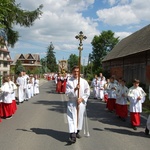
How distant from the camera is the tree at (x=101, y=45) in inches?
2562

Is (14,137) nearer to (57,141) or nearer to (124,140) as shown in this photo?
(57,141)

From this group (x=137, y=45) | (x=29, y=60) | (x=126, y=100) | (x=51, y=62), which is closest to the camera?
(x=126, y=100)

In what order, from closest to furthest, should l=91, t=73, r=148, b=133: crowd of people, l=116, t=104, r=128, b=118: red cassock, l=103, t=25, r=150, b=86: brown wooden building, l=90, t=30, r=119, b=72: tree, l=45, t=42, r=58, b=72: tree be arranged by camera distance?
l=91, t=73, r=148, b=133: crowd of people
l=116, t=104, r=128, b=118: red cassock
l=103, t=25, r=150, b=86: brown wooden building
l=90, t=30, r=119, b=72: tree
l=45, t=42, r=58, b=72: tree

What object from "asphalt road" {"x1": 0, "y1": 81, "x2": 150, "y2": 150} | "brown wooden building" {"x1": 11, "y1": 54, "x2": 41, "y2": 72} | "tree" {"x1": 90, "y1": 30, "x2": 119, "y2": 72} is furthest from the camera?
"brown wooden building" {"x1": 11, "y1": 54, "x2": 41, "y2": 72}

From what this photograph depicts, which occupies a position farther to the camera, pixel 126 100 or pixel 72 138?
pixel 126 100

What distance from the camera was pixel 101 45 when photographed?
215 feet

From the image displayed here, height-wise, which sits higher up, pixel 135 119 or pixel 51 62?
pixel 51 62

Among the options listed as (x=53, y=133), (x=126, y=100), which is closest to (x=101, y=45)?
(x=126, y=100)

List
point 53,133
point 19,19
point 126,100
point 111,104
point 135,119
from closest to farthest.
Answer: point 53,133 < point 135,119 < point 126,100 < point 111,104 < point 19,19

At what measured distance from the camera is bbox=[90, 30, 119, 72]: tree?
65.1 metres

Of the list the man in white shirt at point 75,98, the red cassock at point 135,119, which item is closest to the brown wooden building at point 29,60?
the red cassock at point 135,119

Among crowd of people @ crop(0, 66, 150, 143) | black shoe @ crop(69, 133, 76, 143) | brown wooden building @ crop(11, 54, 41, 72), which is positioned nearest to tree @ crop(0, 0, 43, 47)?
crowd of people @ crop(0, 66, 150, 143)

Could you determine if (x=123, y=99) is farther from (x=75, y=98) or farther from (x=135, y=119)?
(x=75, y=98)

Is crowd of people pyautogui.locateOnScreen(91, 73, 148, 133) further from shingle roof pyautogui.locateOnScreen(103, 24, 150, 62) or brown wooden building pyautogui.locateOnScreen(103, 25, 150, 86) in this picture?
shingle roof pyautogui.locateOnScreen(103, 24, 150, 62)
